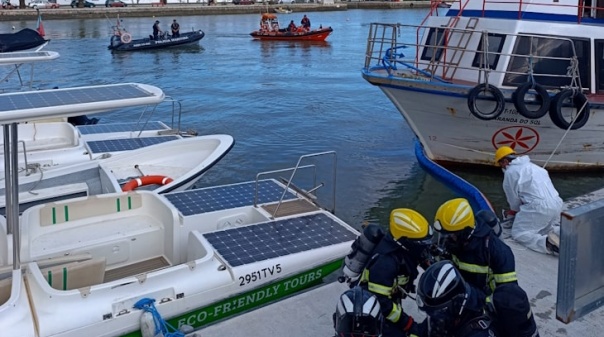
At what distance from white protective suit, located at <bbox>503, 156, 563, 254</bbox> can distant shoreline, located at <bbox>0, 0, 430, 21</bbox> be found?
160 ft

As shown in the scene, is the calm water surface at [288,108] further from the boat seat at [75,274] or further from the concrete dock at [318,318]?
the boat seat at [75,274]

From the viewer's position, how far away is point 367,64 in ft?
35.1

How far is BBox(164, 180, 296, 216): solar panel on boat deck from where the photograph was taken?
6555mm

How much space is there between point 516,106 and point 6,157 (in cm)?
730

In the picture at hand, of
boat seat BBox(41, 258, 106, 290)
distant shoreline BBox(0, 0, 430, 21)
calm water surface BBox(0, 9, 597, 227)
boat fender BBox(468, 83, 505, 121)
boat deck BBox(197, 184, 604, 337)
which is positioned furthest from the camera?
distant shoreline BBox(0, 0, 430, 21)

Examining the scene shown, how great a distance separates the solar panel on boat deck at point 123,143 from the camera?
929 cm

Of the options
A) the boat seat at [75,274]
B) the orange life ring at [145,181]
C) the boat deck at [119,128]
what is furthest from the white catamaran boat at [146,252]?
the boat deck at [119,128]

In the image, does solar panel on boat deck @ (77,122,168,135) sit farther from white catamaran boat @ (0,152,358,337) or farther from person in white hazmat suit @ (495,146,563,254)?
person in white hazmat suit @ (495,146,563,254)

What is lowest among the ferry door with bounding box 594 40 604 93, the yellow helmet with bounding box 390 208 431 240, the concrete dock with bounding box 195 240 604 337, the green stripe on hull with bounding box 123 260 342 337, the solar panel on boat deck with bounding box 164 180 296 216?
the green stripe on hull with bounding box 123 260 342 337

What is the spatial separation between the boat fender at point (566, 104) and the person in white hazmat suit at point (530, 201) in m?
3.32

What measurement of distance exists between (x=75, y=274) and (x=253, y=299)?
5.05 ft

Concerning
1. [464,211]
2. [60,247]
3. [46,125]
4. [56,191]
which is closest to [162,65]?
[46,125]

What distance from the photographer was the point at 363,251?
4.06 m

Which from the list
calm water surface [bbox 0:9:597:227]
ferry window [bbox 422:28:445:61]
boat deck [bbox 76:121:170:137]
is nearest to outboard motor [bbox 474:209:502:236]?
calm water surface [bbox 0:9:597:227]
